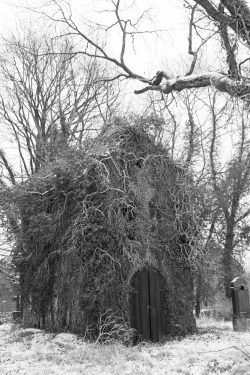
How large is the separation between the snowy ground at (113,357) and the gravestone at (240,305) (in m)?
2.62

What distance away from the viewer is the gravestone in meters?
15.8

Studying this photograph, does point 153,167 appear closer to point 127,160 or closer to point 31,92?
point 127,160

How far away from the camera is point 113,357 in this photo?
398 inches

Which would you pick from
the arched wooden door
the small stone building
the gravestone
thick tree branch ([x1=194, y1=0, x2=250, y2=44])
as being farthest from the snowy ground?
thick tree branch ([x1=194, y1=0, x2=250, y2=44])

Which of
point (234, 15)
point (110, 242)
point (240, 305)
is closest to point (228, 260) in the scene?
point (240, 305)

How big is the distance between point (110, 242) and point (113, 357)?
3.82m

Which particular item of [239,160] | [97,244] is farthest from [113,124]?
[239,160]

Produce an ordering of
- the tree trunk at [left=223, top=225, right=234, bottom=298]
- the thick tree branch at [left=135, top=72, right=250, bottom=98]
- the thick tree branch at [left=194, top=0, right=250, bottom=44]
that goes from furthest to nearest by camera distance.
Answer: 1. the tree trunk at [left=223, top=225, right=234, bottom=298]
2. the thick tree branch at [left=194, top=0, right=250, bottom=44]
3. the thick tree branch at [left=135, top=72, right=250, bottom=98]

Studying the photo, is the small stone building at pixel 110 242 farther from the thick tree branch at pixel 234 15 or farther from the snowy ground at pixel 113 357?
the thick tree branch at pixel 234 15

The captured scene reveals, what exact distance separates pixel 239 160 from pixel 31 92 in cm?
1237

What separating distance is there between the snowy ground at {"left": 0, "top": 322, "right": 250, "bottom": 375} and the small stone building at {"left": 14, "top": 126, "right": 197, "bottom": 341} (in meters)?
1.00

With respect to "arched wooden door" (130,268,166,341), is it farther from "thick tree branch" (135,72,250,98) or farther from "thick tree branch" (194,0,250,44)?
"thick tree branch" (194,0,250,44)

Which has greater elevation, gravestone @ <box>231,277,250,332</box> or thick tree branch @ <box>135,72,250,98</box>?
thick tree branch @ <box>135,72,250,98</box>

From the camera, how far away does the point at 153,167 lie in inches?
615
